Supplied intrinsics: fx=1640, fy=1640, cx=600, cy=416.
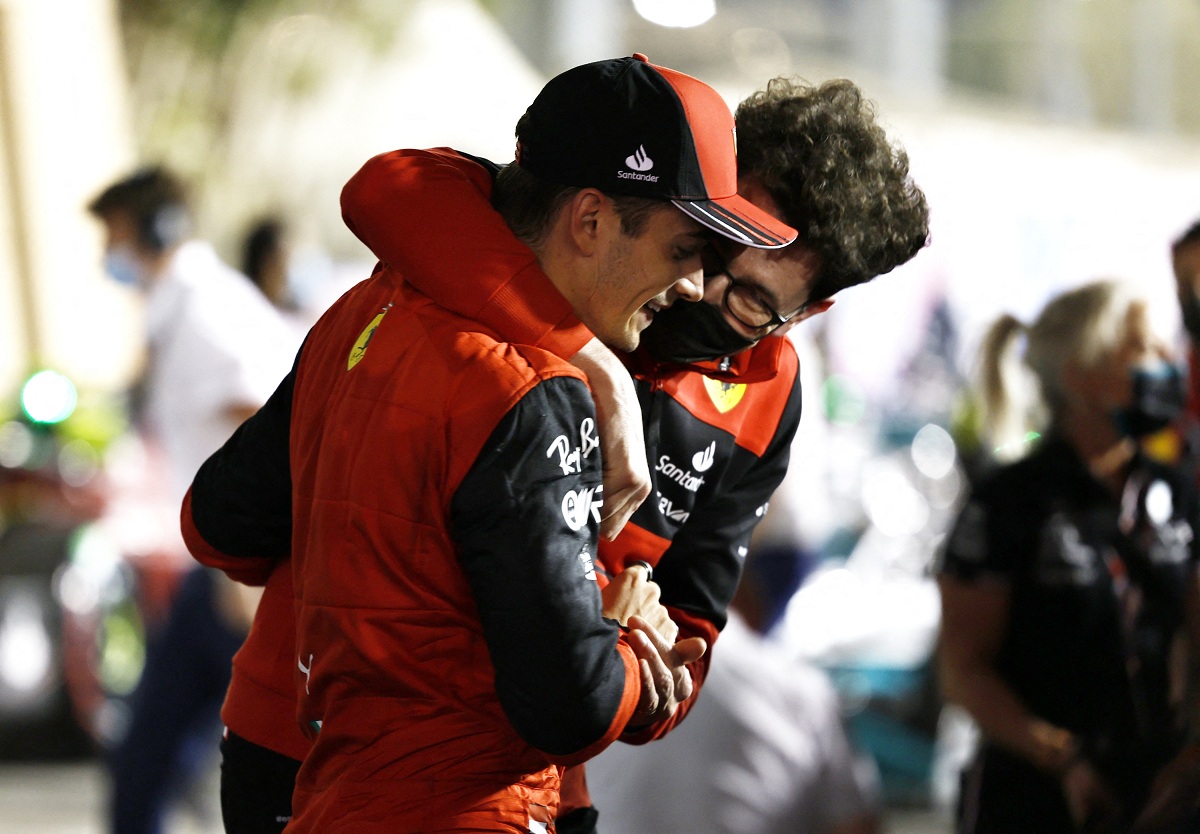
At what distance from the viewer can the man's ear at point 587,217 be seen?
6.38 ft

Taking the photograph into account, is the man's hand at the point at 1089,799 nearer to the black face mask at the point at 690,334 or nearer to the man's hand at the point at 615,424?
the black face mask at the point at 690,334

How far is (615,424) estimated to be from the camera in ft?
6.53

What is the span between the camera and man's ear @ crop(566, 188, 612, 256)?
1945 millimetres

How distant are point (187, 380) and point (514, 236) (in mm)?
2778

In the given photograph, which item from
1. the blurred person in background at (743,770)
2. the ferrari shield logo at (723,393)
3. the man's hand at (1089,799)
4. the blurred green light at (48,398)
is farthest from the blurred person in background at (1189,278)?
the blurred green light at (48,398)

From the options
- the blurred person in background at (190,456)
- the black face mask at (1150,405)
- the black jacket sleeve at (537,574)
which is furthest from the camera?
the blurred person in background at (190,456)

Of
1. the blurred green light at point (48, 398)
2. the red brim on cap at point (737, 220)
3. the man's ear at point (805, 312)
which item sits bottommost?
the blurred green light at point (48, 398)

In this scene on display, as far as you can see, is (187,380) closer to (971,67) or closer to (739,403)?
(739,403)

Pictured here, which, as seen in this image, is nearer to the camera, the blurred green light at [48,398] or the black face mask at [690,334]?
the black face mask at [690,334]

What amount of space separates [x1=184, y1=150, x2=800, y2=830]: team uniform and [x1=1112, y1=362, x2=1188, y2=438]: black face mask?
4.08 feet

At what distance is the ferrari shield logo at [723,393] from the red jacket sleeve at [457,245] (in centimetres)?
46

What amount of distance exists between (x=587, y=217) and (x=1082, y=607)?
1.81 m

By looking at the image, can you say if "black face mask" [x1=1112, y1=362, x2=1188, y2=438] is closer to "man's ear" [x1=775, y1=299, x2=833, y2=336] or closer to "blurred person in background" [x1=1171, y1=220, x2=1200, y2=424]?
"blurred person in background" [x1=1171, y1=220, x2=1200, y2=424]

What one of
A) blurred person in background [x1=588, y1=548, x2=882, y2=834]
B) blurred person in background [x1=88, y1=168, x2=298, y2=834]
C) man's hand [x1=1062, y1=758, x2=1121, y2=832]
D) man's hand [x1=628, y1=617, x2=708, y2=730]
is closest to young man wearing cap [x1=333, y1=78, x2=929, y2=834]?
man's hand [x1=628, y1=617, x2=708, y2=730]
